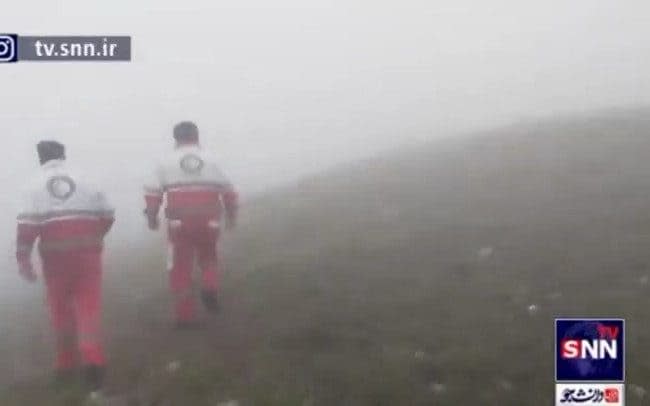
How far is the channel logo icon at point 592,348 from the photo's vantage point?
745 cm

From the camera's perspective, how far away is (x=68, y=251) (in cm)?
750

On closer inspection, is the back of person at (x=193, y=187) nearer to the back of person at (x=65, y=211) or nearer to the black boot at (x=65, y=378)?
the back of person at (x=65, y=211)

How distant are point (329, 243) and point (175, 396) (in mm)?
1195

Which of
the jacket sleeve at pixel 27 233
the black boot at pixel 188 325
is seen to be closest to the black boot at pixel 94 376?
the black boot at pixel 188 325

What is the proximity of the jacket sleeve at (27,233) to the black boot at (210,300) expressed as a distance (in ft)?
3.12

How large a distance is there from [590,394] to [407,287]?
44.0 inches

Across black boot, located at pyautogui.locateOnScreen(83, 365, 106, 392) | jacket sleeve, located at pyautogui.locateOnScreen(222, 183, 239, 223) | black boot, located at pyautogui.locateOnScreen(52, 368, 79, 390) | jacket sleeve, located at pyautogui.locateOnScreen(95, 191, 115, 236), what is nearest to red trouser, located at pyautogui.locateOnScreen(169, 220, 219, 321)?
jacket sleeve, located at pyautogui.locateOnScreen(222, 183, 239, 223)

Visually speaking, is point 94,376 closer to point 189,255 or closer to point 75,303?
point 75,303

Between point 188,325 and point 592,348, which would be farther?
point 188,325

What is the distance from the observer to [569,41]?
26.1 feet

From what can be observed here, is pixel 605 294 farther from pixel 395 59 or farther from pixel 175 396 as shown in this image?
pixel 175 396

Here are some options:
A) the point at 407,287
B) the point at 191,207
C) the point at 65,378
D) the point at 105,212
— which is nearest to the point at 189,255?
the point at 191,207

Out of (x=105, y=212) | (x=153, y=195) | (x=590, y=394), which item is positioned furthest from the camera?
(x=153, y=195)

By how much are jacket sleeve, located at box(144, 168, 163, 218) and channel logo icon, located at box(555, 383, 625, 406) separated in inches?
92.0
